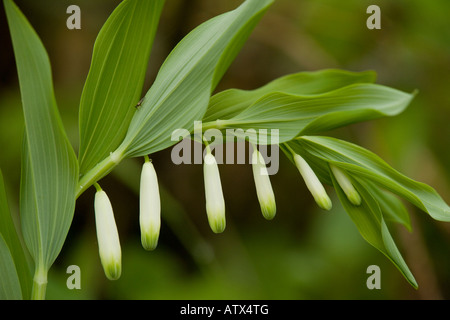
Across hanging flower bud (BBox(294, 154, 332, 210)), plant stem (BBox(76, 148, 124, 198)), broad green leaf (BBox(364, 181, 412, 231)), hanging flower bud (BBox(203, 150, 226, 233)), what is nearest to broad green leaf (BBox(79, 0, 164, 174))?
plant stem (BBox(76, 148, 124, 198))

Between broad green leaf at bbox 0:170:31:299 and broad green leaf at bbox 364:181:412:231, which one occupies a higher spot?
broad green leaf at bbox 364:181:412:231

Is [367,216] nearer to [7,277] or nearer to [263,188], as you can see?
[263,188]

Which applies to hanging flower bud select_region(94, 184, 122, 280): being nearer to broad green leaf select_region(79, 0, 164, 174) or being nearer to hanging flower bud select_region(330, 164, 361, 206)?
broad green leaf select_region(79, 0, 164, 174)

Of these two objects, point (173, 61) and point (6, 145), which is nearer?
point (173, 61)

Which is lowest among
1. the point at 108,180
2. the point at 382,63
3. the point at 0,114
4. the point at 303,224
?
the point at 303,224

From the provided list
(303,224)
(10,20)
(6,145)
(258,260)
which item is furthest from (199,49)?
(303,224)

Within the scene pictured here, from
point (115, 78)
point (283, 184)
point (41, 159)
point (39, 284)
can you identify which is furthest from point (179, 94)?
point (283, 184)

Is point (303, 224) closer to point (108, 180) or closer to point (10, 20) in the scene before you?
point (108, 180)
